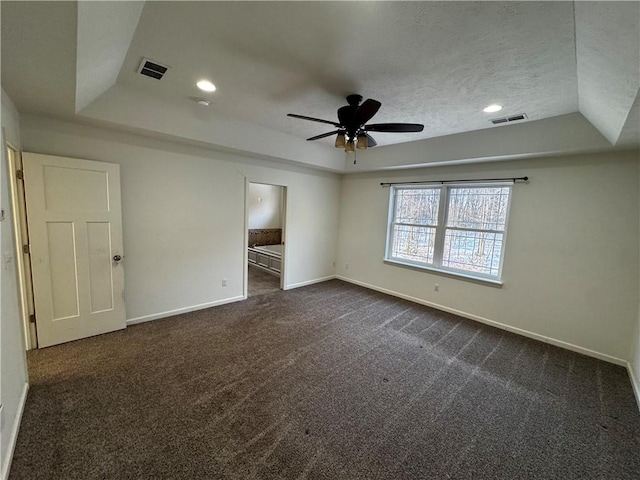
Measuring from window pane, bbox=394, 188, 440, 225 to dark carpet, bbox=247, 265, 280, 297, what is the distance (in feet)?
9.07

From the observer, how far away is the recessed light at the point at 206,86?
255cm

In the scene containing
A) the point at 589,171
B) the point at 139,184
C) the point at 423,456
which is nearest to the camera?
the point at 423,456

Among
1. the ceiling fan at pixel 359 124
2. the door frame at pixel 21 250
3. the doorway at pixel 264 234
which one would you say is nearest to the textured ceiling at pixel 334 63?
the ceiling fan at pixel 359 124

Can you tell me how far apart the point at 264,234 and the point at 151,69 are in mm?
6068

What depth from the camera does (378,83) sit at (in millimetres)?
2395

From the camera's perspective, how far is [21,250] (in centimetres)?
265

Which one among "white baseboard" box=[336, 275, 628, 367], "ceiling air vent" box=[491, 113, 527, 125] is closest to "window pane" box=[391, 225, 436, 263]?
"white baseboard" box=[336, 275, 628, 367]

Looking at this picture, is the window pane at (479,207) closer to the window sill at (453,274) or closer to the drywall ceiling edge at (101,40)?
the window sill at (453,274)

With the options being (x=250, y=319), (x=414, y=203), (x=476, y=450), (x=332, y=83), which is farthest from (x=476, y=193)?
(x=250, y=319)

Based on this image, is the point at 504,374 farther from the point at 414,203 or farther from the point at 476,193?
the point at 414,203

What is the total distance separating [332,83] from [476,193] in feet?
9.54

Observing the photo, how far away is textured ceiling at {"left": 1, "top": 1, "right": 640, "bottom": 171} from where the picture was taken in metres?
1.47

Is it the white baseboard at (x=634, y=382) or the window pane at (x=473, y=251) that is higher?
the window pane at (x=473, y=251)

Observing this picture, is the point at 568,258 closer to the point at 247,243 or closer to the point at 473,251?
the point at 473,251
